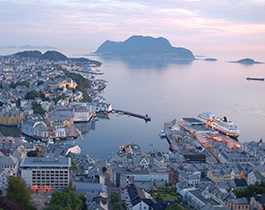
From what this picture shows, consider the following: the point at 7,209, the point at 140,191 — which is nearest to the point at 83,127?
the point at 140,191

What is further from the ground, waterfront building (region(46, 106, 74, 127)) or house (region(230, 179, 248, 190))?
waterfront building (region(46, 106, 74, 127))

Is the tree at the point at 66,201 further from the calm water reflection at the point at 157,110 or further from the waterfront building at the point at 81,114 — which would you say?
the waterfront building at the point at 81,114

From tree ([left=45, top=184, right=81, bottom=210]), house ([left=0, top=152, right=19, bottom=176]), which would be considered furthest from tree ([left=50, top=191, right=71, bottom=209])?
house ([left=0, top=152, right=19, bottom=176])

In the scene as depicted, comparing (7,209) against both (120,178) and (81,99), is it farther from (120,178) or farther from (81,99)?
(81,99)

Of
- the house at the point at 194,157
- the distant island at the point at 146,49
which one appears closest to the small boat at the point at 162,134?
the house at the point at 194,157

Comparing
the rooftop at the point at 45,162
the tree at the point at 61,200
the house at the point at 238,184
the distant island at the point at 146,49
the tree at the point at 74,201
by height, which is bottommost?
the house at the point at 238,184

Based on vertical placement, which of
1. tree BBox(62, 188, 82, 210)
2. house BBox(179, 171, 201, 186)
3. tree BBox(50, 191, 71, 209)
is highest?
tree BBox(50, 191, 71, 209)

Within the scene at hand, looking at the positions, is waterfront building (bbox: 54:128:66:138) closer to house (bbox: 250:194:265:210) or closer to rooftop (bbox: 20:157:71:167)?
rooftop (bbox: 20:157:71:167)

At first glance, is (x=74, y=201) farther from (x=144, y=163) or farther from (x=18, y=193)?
(x=144, y=163)
